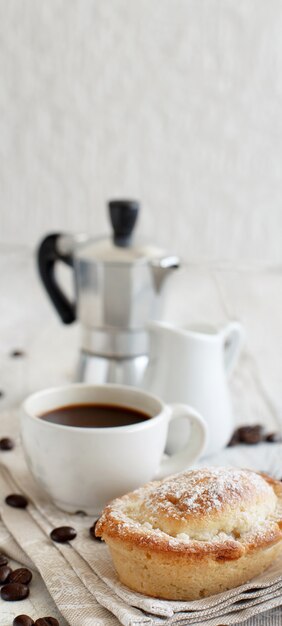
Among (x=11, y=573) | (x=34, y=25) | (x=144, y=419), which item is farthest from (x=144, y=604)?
(x=34, y=25)

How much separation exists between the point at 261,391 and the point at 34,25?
1216 millimetres

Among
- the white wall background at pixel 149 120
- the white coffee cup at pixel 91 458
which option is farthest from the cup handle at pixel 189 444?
the white wall background at pixel 149 120

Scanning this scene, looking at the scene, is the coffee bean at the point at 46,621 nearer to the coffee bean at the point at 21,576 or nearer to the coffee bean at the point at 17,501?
the coffee bean at the point at 21,576

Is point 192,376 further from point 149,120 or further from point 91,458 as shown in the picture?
point 149,120

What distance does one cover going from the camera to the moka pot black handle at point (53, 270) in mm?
1428

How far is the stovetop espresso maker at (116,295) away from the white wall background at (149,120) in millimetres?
816

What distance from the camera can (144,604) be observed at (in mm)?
728

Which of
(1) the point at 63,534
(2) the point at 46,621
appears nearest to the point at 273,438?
(1) the point at 63,534

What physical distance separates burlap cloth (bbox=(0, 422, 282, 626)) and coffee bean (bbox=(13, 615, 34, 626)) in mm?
30

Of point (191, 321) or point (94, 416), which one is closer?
point (94, 416)

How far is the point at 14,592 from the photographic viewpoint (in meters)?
0.78

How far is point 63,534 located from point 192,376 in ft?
1.12

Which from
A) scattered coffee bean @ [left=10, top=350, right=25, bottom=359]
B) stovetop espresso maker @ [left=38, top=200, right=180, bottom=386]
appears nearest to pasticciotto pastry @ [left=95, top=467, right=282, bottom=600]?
Answer: stovetop espresso maker @ [left=38, top=200, right=180, bottom=386]

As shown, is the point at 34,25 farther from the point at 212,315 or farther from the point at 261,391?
the point at 261,391
